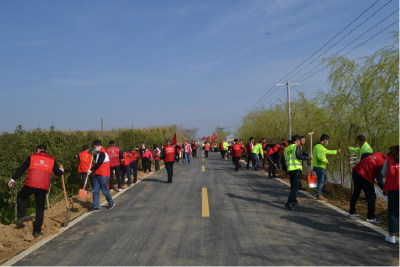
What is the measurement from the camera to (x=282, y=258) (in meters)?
5.13

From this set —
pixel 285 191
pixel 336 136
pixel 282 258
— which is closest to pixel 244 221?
pixel 282 258

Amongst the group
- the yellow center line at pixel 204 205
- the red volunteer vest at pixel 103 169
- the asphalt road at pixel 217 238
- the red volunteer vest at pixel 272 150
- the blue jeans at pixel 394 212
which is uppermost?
the red volunteer vest at pixel 272 150

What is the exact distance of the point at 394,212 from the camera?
5.96 m

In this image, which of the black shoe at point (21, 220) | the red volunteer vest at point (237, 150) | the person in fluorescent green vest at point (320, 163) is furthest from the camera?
the red volunteer vest at point (237, 150)

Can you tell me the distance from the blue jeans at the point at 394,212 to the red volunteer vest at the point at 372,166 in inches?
53.8

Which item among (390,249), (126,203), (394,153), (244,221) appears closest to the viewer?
(390,249)

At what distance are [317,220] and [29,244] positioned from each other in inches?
233

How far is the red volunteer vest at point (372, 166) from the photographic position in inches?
288

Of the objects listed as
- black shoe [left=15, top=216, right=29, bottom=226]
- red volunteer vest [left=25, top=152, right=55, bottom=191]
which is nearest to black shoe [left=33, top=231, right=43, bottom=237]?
red volunteer vest [left=25, top=152, right=55, bottom=191]

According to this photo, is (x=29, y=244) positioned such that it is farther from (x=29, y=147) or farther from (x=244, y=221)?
(x=29, y=147)

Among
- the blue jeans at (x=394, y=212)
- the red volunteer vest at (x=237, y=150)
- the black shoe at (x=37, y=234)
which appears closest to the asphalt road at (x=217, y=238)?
the blue jeans at (x=394, y=212)

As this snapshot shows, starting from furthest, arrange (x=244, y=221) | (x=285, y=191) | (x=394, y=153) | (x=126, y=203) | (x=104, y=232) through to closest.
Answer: (x=285, y=191) → (x=126, y=203) → (x=244, y=221) → (x=104, y=232) → (x=394, y=153)

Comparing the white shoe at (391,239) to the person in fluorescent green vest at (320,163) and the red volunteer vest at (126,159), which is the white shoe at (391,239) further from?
the red volunteer vest at (126,159)

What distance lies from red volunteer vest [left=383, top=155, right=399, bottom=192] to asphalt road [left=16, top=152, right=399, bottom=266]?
96 centimetres
